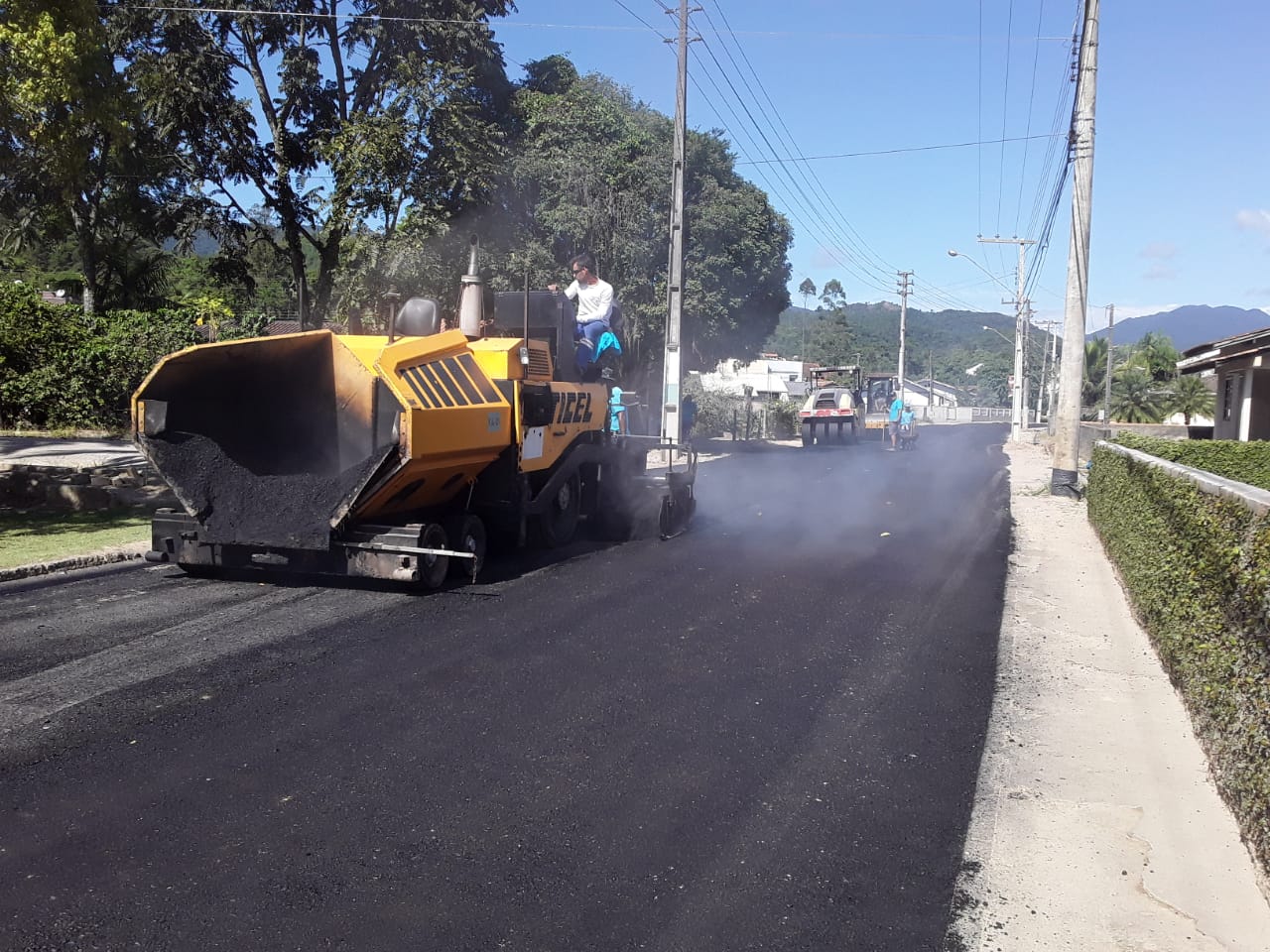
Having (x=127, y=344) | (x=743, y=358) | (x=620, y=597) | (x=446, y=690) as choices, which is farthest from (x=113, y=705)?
(x=743, y=358)

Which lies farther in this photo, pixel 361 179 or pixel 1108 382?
pixel 1108 382

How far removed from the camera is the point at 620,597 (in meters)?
8.75

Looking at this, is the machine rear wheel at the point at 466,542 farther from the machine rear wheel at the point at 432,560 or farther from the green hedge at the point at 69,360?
the green hedge at the point at 69,360

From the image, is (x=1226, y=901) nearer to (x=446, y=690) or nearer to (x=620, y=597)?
(x=446, y=690)

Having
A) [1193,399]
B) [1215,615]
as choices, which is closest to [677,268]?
[1215,615]

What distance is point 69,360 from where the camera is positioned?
68.2 feet

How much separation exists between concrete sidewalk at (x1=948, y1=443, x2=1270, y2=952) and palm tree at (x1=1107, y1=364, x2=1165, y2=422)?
4303cm

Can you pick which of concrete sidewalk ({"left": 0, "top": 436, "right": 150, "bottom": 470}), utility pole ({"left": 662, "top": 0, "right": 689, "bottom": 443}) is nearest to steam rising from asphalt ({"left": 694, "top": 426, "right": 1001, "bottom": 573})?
utility pole ({"left": 662, "top": 0, "right": 689, "bottom": 443})

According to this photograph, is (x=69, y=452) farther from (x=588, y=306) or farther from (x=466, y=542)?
(x=466, y=542)

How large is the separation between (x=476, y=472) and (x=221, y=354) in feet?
7.12

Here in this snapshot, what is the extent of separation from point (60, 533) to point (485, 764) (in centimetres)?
798

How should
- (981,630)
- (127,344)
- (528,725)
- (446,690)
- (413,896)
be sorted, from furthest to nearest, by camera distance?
1. (127,344)
2. (981,630)
3. (446,690)
4. (528,725)
5. (413,896)

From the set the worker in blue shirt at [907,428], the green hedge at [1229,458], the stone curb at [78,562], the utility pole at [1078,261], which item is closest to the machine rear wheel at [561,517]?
the stone curb at [78,562]

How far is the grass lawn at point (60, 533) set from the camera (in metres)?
9.79
